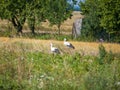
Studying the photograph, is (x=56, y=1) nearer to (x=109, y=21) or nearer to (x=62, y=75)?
(x=109, y=21)

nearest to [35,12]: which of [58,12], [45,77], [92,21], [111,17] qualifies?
[58,12]

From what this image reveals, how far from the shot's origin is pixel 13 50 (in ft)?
30.7

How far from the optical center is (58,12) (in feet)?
129

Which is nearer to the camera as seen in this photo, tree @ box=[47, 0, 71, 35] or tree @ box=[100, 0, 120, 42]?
tree @ box=[100, 0, 120, 42]

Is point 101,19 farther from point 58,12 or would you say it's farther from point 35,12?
point 35,12

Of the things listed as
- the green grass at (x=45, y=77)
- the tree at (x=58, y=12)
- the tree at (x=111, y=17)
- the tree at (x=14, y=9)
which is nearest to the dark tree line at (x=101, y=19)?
the tree at (x=111, y=17)

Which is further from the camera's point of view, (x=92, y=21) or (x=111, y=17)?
(x=92, y=21)

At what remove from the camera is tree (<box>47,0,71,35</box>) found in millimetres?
38750

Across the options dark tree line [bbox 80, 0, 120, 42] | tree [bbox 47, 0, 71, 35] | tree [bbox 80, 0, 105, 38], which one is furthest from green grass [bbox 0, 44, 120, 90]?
tree [bbox 47, 0, 71, 35]

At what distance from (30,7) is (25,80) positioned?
1291 inches

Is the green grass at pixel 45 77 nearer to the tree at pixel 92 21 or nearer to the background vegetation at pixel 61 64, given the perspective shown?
the background vegetation at pixel 61 64

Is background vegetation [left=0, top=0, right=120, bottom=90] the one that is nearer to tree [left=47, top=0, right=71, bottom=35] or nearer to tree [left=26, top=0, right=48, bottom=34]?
tree [left=47, top=0, right=71, bottom=35]

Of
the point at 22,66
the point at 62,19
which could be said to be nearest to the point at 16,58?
the point at 22,66

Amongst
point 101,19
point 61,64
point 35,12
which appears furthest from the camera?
point 35,12
